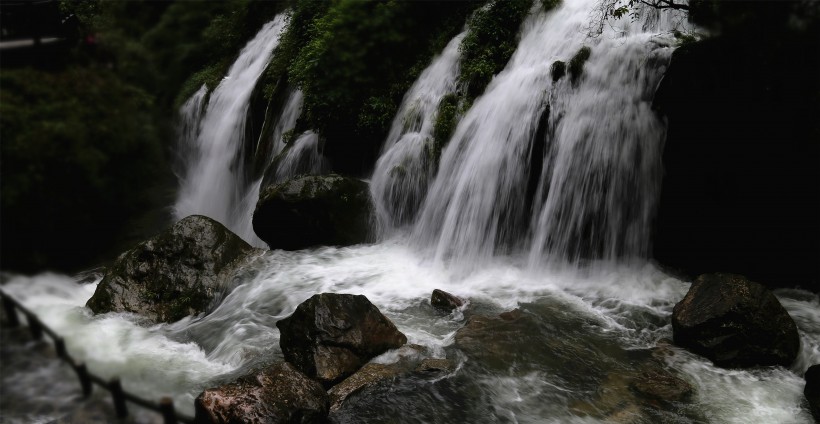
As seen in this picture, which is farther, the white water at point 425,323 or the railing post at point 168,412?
the white water at point 425,323

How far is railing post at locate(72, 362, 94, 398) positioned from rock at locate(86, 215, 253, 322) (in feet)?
9.48

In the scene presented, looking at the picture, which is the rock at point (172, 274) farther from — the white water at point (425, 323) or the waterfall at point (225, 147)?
the waterfall at point (225, 147)

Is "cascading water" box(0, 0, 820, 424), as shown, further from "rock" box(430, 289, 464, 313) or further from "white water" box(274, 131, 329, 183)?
"white water" box(274, 131, 329, 183)

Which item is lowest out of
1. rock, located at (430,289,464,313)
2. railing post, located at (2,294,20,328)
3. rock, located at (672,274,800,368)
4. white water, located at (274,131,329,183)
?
railing post, located at (2,294,20,328)

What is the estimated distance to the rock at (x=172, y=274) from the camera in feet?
27.1

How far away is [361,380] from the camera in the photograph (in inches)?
241

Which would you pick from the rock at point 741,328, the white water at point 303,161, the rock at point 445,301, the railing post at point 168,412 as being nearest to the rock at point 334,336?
the rock at point 445,301

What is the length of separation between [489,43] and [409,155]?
9.53 ft

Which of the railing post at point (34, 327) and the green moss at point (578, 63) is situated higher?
the green moss at point (578, 63)

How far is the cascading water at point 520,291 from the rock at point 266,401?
49cm

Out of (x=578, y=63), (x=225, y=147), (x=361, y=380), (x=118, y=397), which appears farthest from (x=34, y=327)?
(x=225, y=147)

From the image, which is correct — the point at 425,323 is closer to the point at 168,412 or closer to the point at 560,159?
the point at 560,159

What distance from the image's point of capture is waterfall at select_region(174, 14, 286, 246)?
13.8m

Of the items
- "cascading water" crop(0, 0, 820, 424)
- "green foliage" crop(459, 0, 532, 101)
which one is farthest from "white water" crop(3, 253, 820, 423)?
"green foliage" crop(459, 0, 532, 101)
